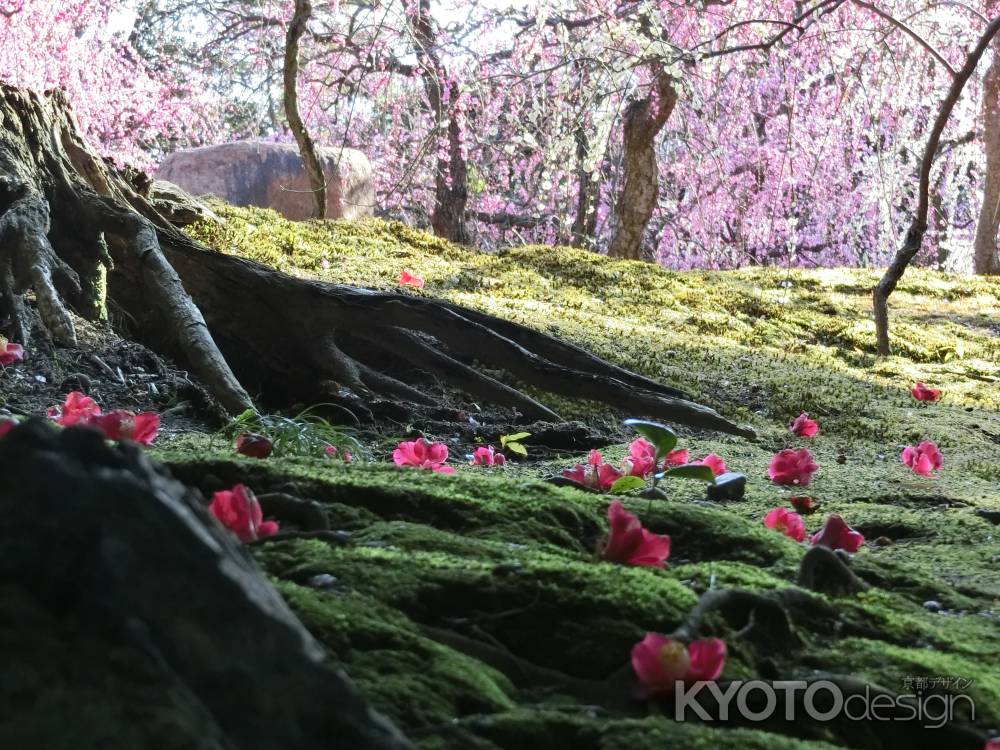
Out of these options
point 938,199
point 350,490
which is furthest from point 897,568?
point 938,199

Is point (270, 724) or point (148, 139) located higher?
point (148, 139)

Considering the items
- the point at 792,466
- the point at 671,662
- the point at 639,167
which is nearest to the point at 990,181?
the point at 639,167

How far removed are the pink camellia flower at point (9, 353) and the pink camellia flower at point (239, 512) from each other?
2.40m

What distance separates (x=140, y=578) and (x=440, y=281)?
588 cm

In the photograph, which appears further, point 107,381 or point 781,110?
point 781,110

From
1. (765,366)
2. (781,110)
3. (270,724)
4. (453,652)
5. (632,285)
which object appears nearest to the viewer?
(270,724)

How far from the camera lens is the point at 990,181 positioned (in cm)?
1129

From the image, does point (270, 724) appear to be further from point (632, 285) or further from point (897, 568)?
point (632, 285)

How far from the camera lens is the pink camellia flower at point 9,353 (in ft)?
11.4

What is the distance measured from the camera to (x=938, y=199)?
15680 millimetres

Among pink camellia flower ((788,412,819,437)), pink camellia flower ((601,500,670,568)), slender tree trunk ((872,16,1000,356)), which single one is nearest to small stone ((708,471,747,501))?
pink camellia flower ((601,500,670,568))

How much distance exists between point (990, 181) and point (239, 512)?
11.7m

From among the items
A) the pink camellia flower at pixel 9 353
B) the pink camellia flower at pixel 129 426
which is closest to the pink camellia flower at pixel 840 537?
the pink camellia flower at pixel 129 426

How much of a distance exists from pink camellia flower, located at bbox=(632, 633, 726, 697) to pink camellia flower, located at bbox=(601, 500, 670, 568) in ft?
1.43
